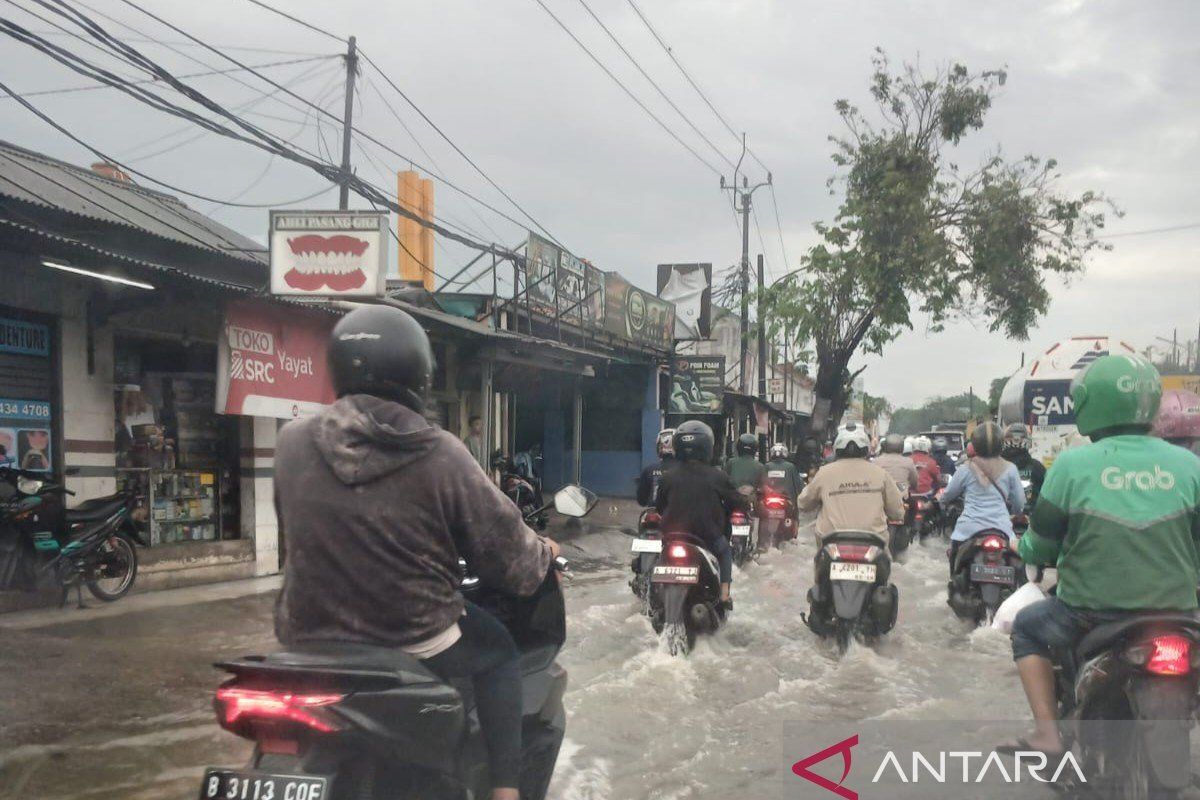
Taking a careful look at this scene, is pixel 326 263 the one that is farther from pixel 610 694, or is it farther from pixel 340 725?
pixel 340 725

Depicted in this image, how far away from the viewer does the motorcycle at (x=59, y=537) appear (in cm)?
793

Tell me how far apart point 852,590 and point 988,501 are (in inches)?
70.8

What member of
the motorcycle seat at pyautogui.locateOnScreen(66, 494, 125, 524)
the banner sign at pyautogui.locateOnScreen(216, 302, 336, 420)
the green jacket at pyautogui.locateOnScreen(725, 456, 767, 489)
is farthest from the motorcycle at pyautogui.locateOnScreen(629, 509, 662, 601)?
the motorcycle seat at pyautogui.locateOnScreen(66, 494, 125, 524)

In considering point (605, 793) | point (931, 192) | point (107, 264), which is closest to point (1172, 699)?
point (605, 793)

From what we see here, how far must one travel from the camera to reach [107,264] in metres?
8.08

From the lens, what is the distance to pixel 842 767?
16.0ft

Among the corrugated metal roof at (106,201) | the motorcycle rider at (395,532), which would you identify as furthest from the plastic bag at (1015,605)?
the corrugated metal roof at (106,201)

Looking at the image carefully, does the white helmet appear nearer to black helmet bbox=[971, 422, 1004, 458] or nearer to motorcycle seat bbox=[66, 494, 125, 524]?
black helmet bbox=[971, 422, 1004, 458]

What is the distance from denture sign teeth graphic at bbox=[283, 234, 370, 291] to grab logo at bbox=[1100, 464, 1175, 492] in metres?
8.59

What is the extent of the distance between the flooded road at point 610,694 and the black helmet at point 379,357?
8.05ft

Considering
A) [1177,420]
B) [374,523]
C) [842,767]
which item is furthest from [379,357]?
[1177,420]

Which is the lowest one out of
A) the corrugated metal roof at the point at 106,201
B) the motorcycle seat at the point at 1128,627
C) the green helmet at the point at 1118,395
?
the motorcycle seat at the point at 1128,627

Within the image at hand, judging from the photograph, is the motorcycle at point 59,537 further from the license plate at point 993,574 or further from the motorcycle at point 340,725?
the license plate at point 993,574

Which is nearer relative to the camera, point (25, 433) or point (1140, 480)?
point (1140, 480)
